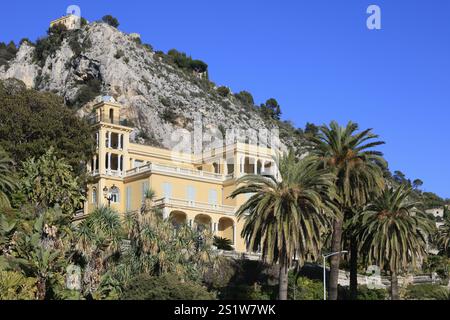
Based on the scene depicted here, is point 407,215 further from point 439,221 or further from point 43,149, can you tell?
point 439,221

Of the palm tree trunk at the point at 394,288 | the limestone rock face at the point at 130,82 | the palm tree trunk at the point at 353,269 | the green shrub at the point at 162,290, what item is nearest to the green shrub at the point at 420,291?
the palm tree trunk at the point at 394,288

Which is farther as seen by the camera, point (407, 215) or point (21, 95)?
point (21, 95)

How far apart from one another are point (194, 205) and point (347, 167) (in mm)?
23892

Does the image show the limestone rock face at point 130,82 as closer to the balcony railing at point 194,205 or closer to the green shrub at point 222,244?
the balcony railing at point 194,205

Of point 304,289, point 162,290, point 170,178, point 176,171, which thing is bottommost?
point 304,289

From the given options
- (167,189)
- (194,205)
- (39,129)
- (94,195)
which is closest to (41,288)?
(39,129)

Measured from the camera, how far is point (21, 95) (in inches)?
2803

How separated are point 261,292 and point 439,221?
110911 mm

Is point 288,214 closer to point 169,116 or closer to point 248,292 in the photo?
point 248,292

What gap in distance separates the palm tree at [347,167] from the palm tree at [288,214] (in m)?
2.63

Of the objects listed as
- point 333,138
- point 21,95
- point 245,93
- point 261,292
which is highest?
point 245,93

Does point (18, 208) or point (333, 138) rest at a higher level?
point (333, 138)

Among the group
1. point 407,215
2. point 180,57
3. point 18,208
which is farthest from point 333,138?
point 180,57

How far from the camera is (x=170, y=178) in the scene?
2874 inches
